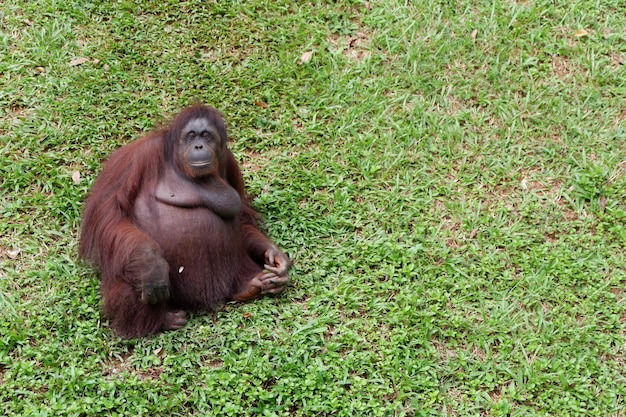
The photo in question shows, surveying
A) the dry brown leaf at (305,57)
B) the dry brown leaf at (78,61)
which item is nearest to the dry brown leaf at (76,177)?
the dry brown leaf at (78,61)

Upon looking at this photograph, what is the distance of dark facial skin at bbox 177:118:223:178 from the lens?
4188mm

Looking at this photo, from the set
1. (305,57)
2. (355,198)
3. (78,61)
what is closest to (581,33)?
(305,57)

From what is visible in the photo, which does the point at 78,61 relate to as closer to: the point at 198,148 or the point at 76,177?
the point at 76,177

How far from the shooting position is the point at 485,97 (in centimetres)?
580

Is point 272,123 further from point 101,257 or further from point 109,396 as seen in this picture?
point 109,396

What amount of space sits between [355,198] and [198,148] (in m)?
1.39

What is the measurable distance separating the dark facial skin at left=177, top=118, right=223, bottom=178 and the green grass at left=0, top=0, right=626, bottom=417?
83 cm

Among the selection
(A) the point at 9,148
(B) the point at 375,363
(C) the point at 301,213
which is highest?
(A) the point at 9,148

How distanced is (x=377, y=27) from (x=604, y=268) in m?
2.68

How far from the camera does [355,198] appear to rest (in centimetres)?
523

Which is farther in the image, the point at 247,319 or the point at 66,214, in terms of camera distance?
the point at 66,214

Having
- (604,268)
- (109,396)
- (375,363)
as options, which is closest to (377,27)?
(604,268)

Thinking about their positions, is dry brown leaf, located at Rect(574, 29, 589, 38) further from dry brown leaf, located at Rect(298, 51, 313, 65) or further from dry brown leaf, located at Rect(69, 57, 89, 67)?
dry brown leaf, located at Rect(69, 57, 89, 67)

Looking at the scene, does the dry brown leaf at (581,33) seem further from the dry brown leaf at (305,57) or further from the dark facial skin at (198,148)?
the dark facial skin at (198,148)
